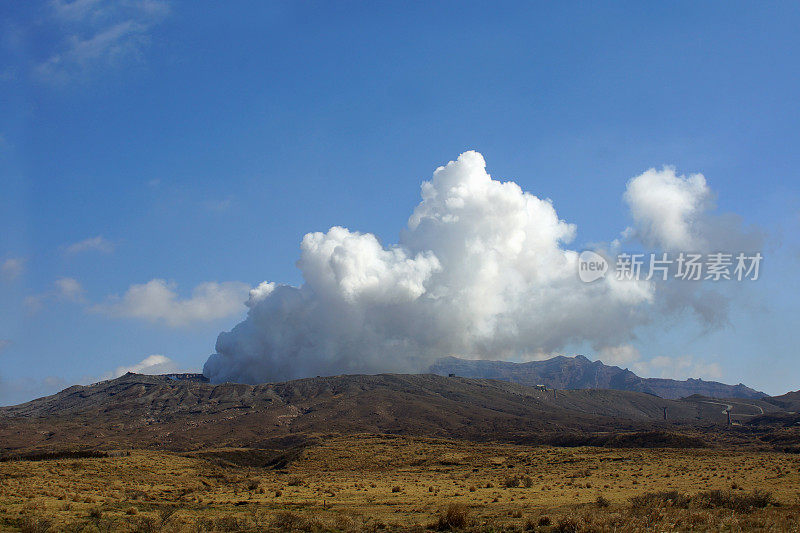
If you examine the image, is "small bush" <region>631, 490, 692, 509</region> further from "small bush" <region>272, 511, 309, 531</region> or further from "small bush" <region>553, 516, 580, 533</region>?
"small bush" <region>272, 511, 309, 531</region>

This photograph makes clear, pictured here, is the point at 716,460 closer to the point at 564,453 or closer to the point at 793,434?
the point at 564,453

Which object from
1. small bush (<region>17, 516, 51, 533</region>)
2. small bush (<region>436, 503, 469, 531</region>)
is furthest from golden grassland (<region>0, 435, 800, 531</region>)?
small bush (<region>17, 516, 51, 533</region>)

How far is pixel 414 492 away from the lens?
195 ft

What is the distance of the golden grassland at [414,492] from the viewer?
112ft

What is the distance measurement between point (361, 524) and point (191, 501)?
25.8 metres

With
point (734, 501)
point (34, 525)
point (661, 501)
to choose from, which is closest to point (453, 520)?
point (661, 501)

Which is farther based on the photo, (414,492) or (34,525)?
(414,492)

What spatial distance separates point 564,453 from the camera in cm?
10756

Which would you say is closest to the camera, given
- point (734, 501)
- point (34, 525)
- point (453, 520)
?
point (34, 525)

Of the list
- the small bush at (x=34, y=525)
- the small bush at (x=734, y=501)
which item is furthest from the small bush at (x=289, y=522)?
the small bush at (x=734, y=501)

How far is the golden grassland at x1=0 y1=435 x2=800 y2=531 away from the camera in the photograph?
34000mm

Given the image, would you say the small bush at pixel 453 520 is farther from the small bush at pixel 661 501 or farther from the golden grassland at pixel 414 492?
the small bush at pixel 661 501

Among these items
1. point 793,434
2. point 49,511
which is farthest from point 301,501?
point 793,434

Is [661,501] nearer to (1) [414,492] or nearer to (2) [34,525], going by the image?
(1) [414,492]
